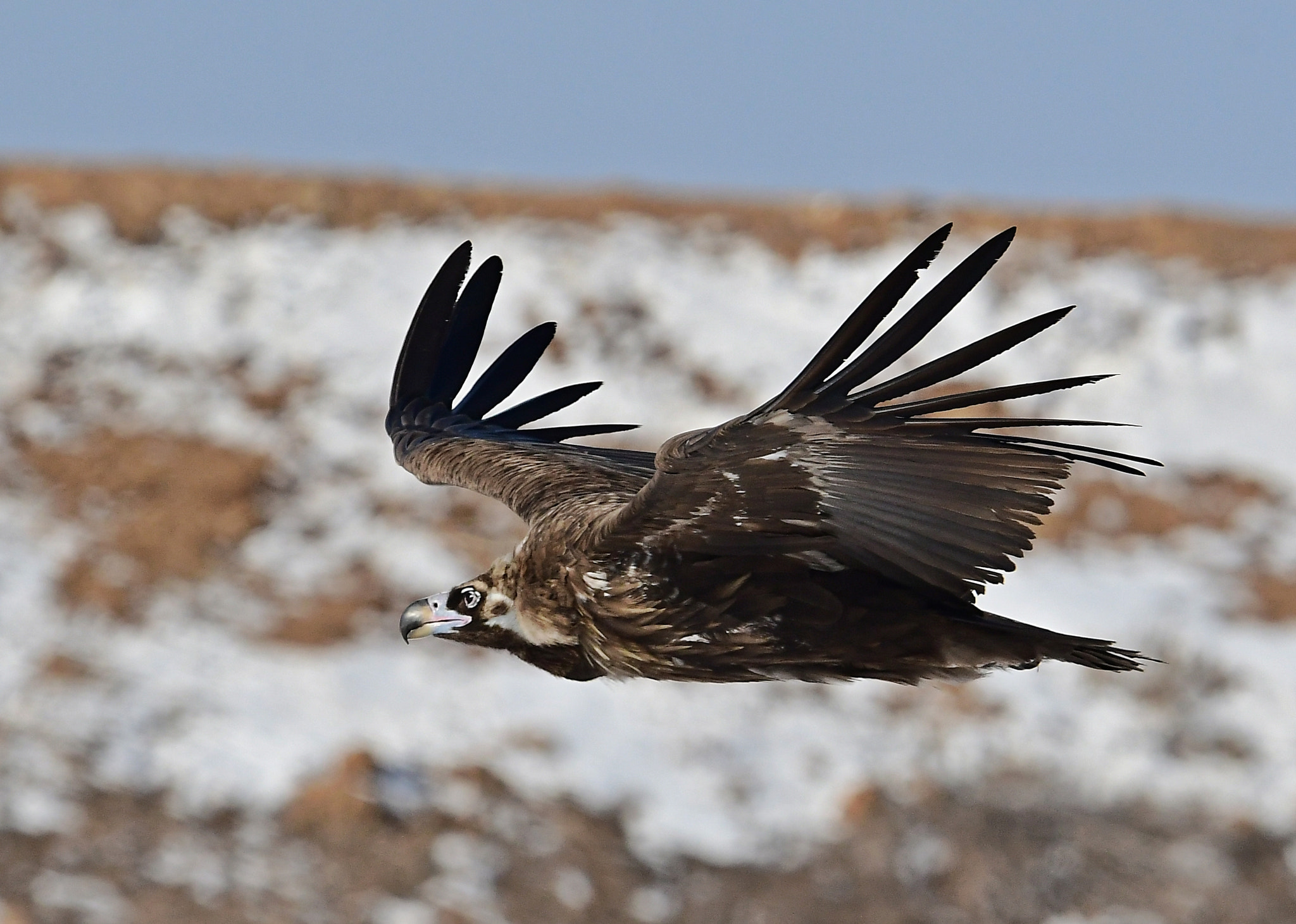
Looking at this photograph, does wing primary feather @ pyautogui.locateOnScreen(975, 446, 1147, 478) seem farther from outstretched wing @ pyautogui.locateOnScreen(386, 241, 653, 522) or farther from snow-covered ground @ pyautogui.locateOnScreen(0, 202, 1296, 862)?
snow-covered ground @ pyautogui.locateOnScreen(0, 202, 1296, 862)

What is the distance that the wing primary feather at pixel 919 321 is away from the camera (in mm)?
4332

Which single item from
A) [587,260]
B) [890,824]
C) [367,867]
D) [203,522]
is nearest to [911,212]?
[587,260]

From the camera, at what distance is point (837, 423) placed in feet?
15.9

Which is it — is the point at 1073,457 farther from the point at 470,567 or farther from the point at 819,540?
the point at 470,567

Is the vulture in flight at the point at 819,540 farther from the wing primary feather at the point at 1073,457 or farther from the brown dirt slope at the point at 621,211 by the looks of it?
the brown dirt slope at the point at 621,211

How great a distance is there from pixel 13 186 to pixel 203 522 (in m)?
8.50

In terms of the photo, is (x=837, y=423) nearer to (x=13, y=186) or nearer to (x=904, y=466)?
(x=904, y=466)

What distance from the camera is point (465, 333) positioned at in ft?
25.0

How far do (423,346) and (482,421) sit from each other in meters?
0.40

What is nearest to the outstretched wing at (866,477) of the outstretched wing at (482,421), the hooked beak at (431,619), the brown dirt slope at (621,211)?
the hooked beak at (431,619)

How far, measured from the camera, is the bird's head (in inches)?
229

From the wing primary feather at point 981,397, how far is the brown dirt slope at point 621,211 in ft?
59.6

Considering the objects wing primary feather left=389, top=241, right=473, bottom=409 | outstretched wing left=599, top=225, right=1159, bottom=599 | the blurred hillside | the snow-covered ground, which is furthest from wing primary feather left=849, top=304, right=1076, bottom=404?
the snow-covered ground

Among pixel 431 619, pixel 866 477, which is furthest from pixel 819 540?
pixel 431 619
